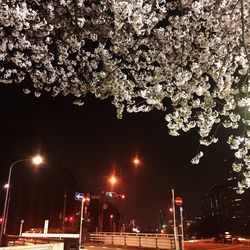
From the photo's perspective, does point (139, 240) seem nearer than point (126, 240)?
Yes

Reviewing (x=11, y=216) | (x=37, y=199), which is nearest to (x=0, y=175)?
(x=11, y=216)

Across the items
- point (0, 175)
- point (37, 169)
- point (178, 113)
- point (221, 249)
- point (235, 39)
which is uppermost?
point (37, 169)

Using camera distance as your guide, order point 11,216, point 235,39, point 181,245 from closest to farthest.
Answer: point 235,39 < point 181,245 < point 11,216

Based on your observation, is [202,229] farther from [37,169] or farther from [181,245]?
[181,245]

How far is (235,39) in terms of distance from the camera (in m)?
10.2

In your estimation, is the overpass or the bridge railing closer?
the overpass

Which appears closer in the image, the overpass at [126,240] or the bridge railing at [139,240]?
the overpass at [126,240]

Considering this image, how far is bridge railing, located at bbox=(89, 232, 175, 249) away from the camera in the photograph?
21.7 meters

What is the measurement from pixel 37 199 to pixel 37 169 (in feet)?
23.2

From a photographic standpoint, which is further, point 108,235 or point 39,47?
point 108,235

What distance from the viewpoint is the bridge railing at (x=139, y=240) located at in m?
21.7

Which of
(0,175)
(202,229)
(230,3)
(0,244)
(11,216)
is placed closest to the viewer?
(230,3)

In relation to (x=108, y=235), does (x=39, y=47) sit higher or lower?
higher

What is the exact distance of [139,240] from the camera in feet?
80.6
